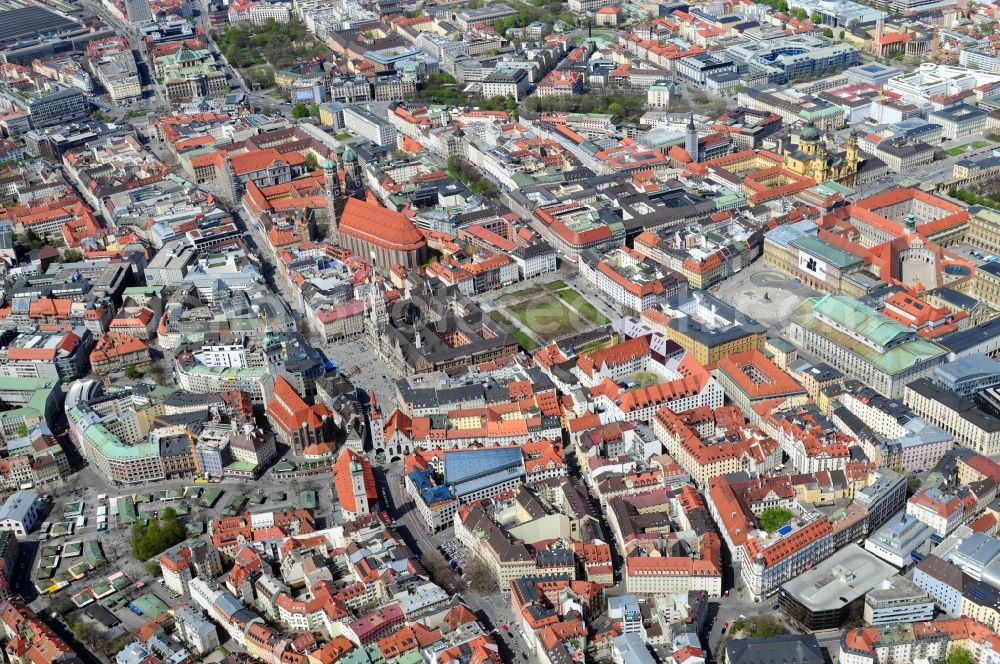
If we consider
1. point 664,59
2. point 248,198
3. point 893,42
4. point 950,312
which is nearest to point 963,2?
point 893,42

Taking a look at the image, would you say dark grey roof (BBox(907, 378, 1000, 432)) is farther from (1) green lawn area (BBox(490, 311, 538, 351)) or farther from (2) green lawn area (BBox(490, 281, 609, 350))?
(1) green lawn area (BBox(490, 311, 538, 351))

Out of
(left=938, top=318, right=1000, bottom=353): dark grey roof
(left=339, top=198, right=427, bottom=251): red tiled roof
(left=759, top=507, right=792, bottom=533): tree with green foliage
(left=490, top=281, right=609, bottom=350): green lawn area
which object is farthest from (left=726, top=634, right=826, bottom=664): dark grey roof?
(left=339, top=198, right=427, bottom=251): red tiled roof

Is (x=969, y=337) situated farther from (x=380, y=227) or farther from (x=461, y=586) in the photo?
(x=380, y=227)

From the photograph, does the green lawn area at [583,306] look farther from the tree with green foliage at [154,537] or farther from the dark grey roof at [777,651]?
the dark grey roof at [777,651]

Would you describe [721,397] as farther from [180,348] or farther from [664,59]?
[664,59]

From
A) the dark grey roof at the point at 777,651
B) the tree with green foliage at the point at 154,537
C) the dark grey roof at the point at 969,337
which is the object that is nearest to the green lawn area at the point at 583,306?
the dark grey roof at the point at 969,337

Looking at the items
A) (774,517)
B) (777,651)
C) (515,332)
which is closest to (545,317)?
(515,332)
